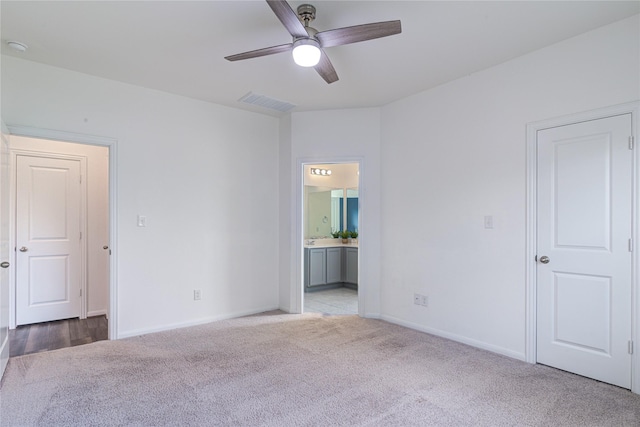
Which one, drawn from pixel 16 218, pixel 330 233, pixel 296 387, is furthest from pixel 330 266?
pixel 16 218

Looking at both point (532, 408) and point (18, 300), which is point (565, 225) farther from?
point (18, 300)

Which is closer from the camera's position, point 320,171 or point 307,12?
point 307,12

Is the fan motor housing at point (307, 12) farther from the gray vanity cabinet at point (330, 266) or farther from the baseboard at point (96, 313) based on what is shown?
the baseboard at point (96, 313)

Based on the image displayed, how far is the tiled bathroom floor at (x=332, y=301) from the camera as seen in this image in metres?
4.74

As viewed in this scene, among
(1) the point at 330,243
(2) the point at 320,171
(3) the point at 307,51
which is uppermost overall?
(3) the point at 307,51

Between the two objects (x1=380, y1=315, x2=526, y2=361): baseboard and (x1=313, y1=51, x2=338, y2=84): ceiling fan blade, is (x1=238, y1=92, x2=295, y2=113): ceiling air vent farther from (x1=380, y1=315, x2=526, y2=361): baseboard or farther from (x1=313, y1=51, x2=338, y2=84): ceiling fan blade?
(x1=380, y1=315, x2=526, y2=361): baseboard

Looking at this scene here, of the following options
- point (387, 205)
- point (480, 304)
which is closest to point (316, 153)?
point (387, 205)

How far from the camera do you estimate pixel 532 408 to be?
7.37 ft

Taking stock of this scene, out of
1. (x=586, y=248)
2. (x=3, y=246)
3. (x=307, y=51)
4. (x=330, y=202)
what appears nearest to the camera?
(x=307, y=51)

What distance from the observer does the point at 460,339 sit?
11.4 ft

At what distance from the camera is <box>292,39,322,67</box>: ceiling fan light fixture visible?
2182mm

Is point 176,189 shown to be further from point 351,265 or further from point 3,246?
point 351,265

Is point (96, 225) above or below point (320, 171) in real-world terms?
below

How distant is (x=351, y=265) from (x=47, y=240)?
4.36m
